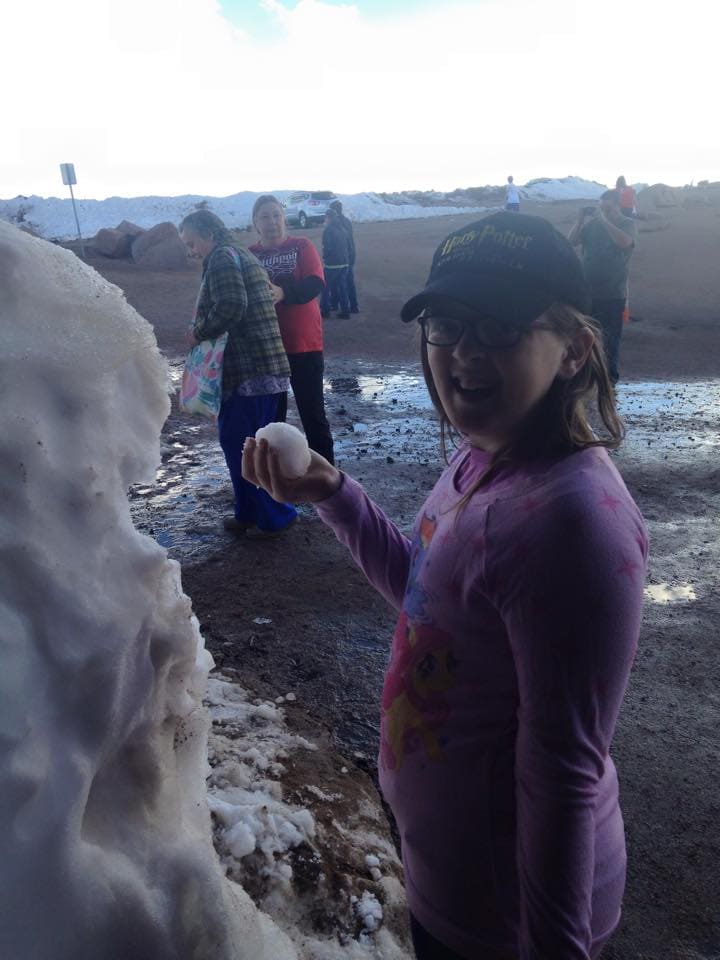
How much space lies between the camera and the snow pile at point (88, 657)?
1.05 m

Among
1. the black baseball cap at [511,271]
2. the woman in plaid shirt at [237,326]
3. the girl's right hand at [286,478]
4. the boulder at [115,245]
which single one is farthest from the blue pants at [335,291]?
the black baseball cap at [511,271]

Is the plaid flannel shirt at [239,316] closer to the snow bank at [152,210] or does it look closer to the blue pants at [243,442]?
the blue pants at [243,442]

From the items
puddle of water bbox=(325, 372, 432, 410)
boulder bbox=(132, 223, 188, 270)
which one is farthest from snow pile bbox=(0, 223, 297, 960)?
boulder bbox=(132, 223, 188, 270)

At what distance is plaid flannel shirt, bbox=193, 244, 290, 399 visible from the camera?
4.60 m

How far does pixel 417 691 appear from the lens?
143 cm

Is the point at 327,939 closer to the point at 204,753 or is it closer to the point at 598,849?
the point at 204,753

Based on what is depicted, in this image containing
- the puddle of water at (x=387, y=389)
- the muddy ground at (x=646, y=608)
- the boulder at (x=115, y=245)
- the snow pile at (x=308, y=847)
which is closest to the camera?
the snow pile at (x=308, y=847)

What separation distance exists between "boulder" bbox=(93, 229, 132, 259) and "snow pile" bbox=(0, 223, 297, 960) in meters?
23.1

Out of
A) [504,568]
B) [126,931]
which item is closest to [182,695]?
[126,931]

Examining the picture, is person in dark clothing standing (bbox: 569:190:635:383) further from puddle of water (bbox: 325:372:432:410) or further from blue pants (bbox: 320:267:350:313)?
blue pants (bbox: 320:267:350:313)

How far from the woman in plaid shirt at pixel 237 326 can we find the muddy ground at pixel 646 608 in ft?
2.44

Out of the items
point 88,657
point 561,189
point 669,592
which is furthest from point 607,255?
point 561,189

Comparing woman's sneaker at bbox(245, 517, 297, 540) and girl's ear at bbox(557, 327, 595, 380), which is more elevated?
girl's ear at bbox(557, 327, 595, 380)

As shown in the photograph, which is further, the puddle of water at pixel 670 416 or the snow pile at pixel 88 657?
the puddle of water at pixel 670 416
